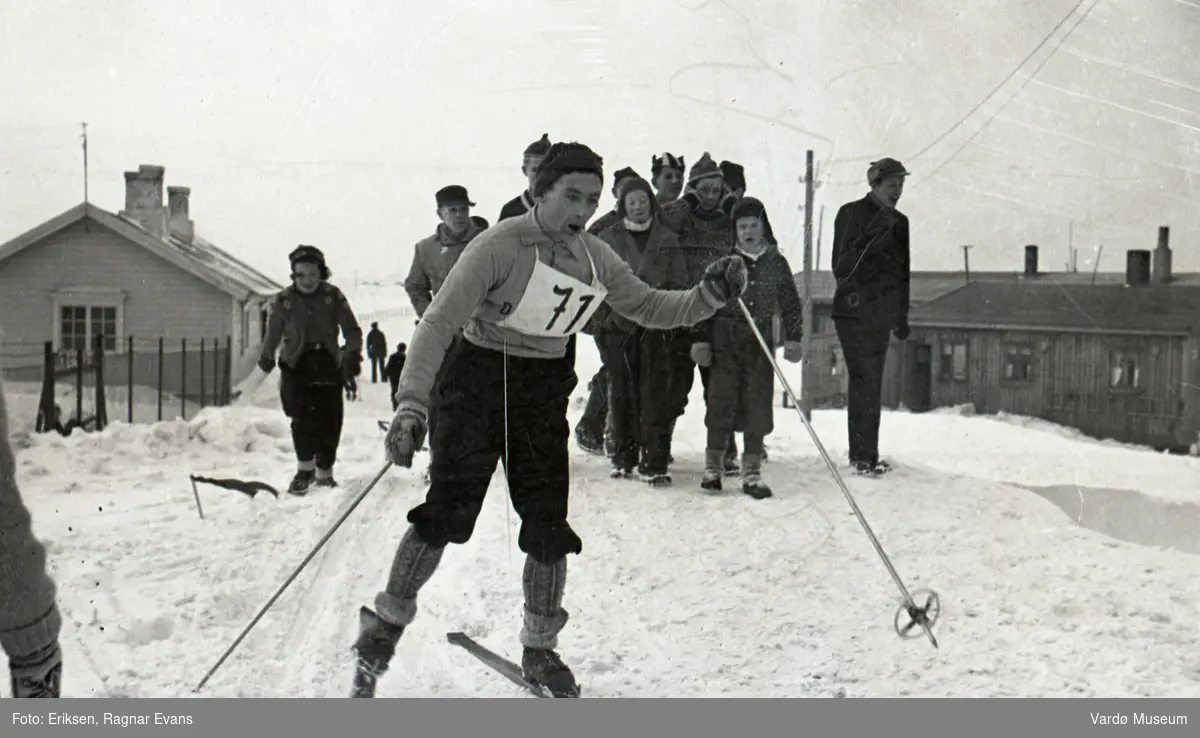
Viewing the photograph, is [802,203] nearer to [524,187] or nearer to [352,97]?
[524,187]

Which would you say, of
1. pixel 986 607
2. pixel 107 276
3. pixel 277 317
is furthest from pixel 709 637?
pixel 277 317

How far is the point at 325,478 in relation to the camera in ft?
13.3

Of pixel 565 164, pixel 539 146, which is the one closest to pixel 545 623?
pixel 565 164

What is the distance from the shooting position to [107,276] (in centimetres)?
288

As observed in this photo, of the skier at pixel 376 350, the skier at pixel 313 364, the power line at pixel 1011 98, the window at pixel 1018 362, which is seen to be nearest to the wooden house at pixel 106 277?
the skier at pixel 376 350

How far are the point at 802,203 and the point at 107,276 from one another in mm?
2111

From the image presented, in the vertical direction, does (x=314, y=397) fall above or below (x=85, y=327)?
below

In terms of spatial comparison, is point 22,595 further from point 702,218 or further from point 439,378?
point 702,218

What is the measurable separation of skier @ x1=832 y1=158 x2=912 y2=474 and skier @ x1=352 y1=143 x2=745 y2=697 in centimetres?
123

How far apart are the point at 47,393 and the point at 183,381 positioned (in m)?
0.40

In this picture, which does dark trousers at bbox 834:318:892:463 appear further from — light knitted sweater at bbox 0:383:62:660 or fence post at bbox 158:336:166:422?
light knitted sweater at bbox 0:383:62:660

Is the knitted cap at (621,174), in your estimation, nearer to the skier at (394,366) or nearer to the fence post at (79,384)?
the skier at (394,366)

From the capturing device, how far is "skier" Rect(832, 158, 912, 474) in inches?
123

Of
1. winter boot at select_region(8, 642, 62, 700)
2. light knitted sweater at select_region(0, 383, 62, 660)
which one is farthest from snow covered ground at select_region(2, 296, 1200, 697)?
light knitted sweater at select_region(0, 383, 62, 660)
